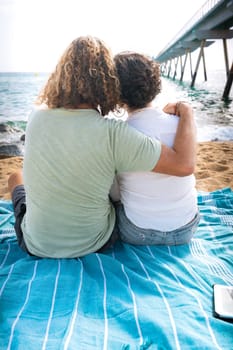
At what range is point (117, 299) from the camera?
0.97m

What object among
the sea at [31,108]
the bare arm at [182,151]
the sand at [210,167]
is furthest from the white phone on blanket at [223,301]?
the sea at [31,108]

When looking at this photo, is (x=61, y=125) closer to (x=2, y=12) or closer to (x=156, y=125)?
(x=156, y=125)

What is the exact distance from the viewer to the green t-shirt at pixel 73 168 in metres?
0.98

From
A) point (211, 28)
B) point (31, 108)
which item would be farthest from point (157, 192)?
point (211, 28)

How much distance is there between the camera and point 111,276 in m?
1.07

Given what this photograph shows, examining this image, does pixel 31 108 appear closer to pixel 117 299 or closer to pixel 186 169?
pixel 186 169

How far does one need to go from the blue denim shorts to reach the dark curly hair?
0.39m

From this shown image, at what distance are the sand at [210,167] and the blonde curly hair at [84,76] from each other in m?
1.45

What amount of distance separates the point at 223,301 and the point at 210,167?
76.3 inches

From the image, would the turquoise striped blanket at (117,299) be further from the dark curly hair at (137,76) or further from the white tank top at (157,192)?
the dark curly hair at (137,76)

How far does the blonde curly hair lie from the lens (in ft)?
3.24

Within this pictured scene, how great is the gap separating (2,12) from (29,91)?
0.87m

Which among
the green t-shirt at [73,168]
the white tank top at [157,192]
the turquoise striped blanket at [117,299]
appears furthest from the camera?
the white tank top at [157,192]

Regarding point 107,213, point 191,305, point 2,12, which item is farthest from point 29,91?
point 191,305
